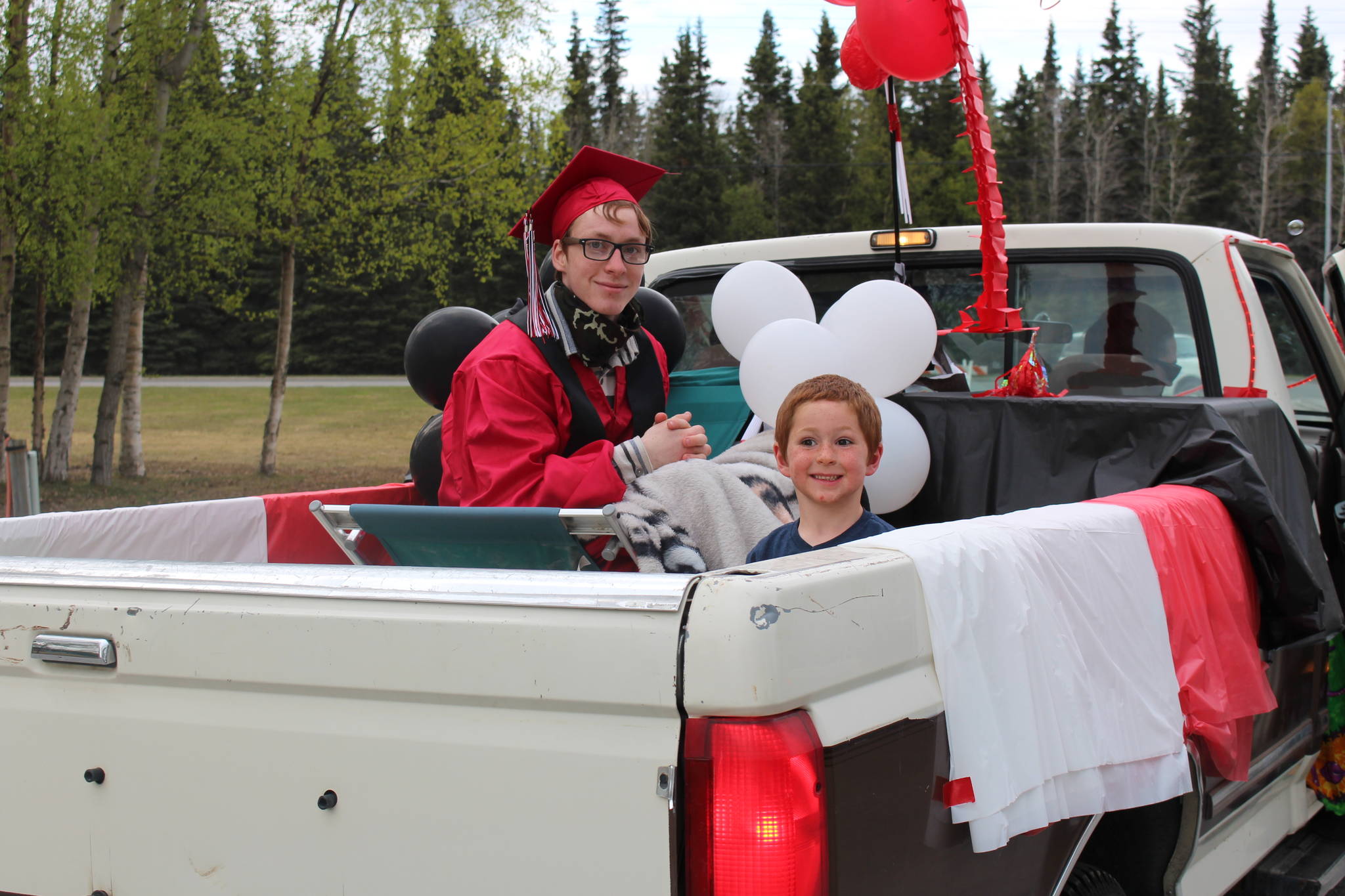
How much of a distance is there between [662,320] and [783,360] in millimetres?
922

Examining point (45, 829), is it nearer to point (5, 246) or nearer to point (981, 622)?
point (981, 622)

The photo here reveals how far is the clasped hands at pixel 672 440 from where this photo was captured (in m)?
2.74

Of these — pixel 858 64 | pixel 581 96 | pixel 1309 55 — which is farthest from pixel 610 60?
pixel 858 64

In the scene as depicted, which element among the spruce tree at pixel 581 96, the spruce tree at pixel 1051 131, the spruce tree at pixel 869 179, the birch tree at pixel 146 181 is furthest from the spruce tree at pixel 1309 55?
the birch tree at pixel 146 181

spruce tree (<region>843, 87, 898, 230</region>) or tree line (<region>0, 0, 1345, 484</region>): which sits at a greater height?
spruce tree (<region>843, 87, 898, 230</region>)

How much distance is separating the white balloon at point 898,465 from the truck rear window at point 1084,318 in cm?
93

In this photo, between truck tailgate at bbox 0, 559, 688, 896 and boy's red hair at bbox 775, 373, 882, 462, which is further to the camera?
boy's red hair at bbox 775, 373, 882, 462

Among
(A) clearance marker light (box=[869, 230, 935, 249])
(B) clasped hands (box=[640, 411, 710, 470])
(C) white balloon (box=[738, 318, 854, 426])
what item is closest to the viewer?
(B) clasped hands (box=[640, 411, 710, 470])

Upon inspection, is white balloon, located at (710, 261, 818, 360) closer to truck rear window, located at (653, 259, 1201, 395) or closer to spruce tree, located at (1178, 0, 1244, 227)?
truck rear window, located at (653, 259, 1201, 395)

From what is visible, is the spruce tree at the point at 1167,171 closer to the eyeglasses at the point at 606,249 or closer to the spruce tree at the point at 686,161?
the spruce tree at the point at 686,161

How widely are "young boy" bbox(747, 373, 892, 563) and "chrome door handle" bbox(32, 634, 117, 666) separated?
1.24 metres

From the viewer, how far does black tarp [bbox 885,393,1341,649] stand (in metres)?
2.49

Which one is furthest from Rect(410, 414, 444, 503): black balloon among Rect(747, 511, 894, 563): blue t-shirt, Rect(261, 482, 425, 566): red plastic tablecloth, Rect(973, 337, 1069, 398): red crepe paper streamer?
Rect(973, 337, 1069, 398): red crepe paper streamer

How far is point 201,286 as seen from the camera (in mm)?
15461
